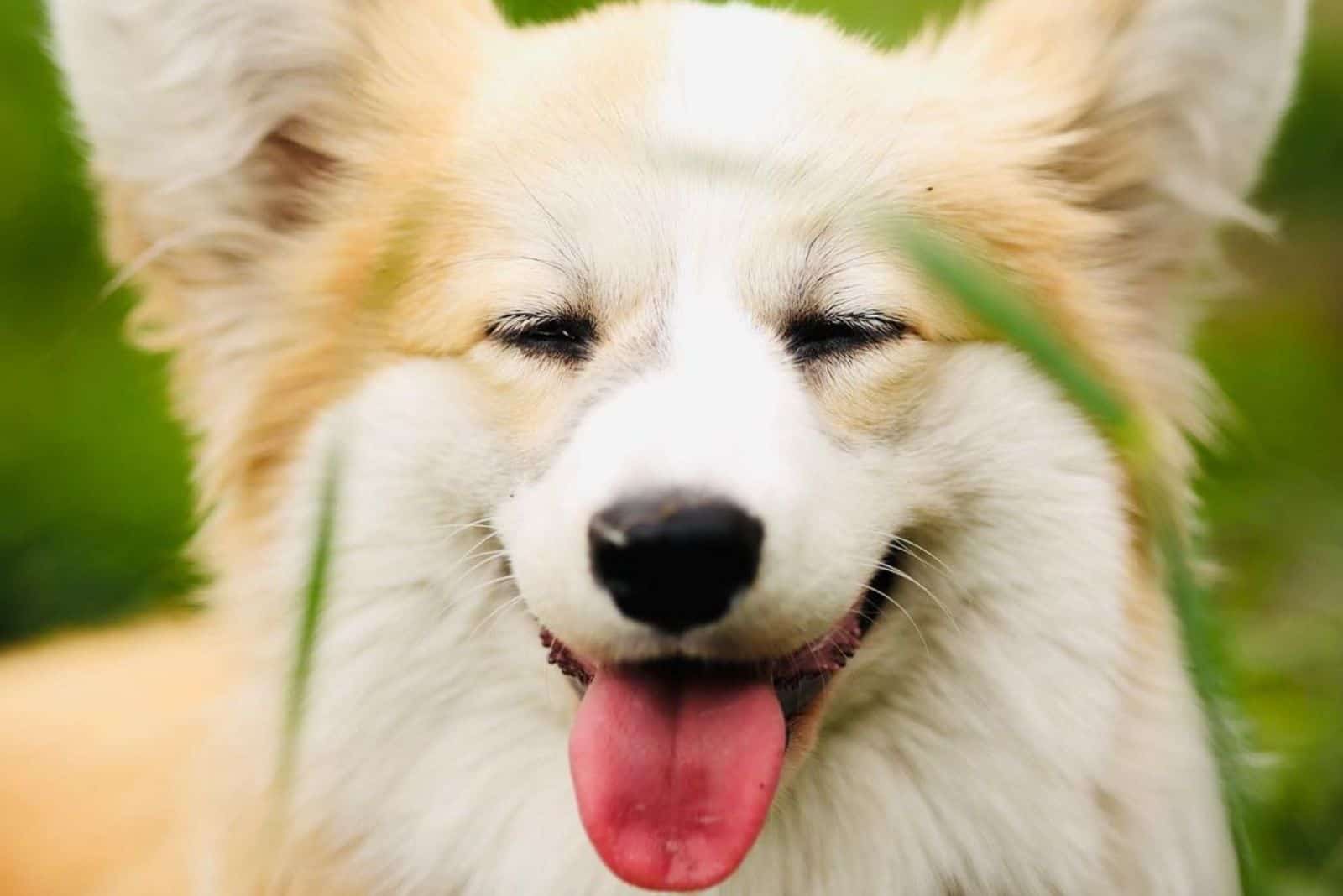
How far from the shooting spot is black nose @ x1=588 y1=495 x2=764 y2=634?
208 cm

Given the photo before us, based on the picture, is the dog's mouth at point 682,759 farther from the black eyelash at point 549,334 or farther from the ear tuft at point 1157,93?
the ear tuft at point 1157,93

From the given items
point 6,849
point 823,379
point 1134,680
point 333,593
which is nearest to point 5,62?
point 6,849

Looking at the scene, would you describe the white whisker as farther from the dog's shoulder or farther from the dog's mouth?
the dog's shoulder

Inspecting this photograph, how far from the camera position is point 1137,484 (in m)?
2.64

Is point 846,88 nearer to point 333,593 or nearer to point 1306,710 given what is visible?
point 333,593

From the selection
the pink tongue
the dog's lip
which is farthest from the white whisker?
the pink tongue

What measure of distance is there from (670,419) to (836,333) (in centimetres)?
43

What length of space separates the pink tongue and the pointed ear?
1.18 meters

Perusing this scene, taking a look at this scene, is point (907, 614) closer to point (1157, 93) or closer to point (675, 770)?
point (675, 770)

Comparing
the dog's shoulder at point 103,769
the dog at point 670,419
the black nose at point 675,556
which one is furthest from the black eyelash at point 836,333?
the dog's shoulder at point 103,769

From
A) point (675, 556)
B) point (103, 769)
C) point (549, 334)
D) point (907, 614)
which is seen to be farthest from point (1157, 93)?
point (103, 769)

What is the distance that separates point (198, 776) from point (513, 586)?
0.80 m

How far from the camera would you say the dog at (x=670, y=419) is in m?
2.37

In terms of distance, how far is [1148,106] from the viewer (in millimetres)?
2857
